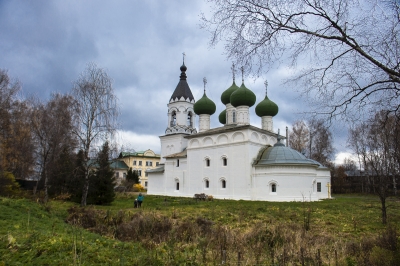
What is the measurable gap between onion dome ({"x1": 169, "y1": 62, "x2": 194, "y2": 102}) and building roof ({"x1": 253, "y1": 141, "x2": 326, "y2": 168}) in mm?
12348

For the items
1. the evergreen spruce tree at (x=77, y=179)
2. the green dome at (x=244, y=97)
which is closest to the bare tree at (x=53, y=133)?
the evergreen spruce tree at (x=77, y=179)

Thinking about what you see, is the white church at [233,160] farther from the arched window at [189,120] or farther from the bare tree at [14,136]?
the bare tree at [14,136]

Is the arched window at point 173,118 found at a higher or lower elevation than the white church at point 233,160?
higher

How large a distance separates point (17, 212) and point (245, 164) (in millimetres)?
16878

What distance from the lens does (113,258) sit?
222 inches

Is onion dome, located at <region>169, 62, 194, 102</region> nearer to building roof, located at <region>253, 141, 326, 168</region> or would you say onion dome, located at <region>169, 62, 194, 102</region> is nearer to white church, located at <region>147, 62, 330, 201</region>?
white church, located at <region>147, 62, 330, 201</region>

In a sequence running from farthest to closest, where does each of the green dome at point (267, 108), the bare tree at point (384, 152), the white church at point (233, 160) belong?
1. the green dome at point (267, 108)
2. the white church at point (233, 160)
3. the bare tree at point (384, 152)

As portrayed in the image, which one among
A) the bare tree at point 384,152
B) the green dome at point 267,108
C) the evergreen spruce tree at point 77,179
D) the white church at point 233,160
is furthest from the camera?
the green dome at point 267,108

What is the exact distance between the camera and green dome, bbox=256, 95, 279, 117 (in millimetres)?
28641

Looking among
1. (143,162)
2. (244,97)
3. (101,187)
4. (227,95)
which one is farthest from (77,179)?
(143,162)

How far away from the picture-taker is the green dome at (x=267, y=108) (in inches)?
1128

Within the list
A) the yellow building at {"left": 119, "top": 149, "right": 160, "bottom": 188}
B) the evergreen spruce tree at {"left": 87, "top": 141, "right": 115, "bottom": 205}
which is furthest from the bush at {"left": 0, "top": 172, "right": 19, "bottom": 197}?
the yellow building at {"left": 119, "top": 149, "right": 160, "bottom": 188}

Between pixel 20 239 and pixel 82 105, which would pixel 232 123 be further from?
pixel 20 239

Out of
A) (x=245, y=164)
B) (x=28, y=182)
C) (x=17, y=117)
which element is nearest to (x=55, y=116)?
(x=17, y=117)
